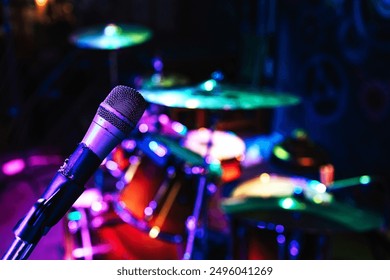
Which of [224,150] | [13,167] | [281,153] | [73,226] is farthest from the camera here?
[281,153]

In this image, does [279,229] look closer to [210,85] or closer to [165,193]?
[165,193]

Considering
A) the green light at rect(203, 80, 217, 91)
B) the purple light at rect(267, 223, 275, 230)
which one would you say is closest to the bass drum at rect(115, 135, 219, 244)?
the green light at rect(203, 80, 217, 91)

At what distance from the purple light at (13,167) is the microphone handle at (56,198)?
1931 mm

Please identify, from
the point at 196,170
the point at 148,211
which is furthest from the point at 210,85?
the point at 148,211

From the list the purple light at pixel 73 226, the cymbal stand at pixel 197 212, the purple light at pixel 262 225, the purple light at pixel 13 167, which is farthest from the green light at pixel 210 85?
the purple light at pixel 13 167

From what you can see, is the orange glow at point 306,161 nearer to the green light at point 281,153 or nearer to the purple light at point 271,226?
the green light at point 281,153

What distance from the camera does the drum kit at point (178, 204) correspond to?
1796mm

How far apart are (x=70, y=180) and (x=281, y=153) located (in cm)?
332

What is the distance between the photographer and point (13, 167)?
8.45 feet

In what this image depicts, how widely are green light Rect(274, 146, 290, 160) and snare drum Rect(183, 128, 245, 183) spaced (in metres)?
0.81

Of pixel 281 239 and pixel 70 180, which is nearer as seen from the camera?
pixel 70 180

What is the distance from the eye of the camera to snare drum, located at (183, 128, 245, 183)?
2793 mm

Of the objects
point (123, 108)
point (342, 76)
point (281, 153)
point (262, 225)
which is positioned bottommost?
point (123, 108)
